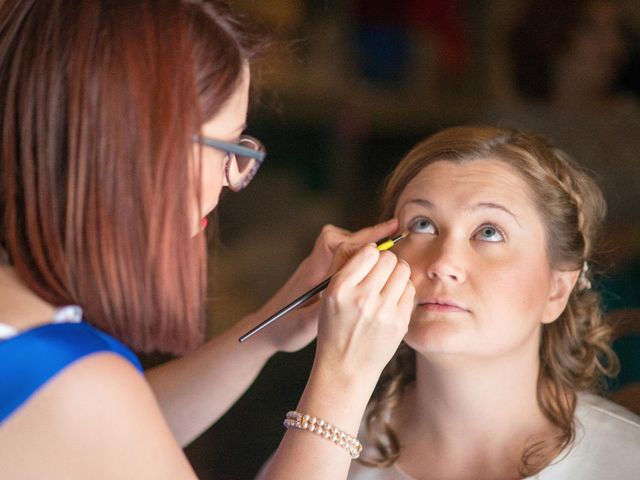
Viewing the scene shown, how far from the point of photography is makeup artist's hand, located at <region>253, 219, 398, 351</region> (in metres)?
1.44

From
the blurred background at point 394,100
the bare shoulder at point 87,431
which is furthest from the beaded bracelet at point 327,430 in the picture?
the blurred background at point 394,100

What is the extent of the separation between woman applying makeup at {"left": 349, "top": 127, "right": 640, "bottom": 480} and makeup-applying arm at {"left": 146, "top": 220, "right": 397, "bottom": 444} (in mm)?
129

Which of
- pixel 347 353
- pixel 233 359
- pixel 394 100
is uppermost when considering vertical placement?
pixel 347 353

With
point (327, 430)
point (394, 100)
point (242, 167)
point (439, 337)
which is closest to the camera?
point (327, 430)

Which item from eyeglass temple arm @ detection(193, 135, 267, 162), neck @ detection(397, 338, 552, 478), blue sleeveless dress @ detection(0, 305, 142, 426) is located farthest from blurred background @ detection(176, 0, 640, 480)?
blue sleeveless dress @ detection(0, 305, 142, 426)

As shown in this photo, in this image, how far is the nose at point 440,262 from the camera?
134 cm

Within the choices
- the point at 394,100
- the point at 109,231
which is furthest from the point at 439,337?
the point at 394,100

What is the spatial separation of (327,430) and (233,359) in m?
0.43

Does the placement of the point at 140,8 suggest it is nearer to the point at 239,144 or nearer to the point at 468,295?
the point at 239,144

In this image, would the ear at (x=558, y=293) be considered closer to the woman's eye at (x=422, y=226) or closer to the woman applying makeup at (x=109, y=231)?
the woman's eye at (x=422, y=226)

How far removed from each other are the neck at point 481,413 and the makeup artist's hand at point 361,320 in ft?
0.87

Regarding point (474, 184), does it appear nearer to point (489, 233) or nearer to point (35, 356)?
point (489, 233)

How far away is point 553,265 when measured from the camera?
1.45m

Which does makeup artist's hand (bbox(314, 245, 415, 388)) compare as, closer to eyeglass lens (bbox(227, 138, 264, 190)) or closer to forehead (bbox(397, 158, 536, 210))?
eyeglass lens (bbox(227, 138, 264, 190))
